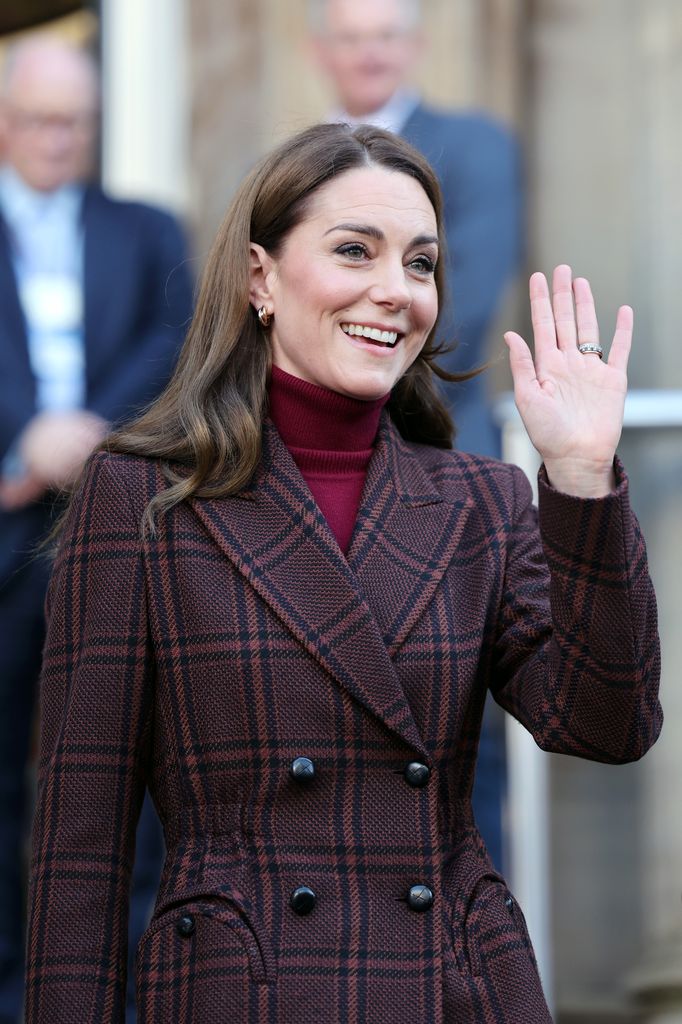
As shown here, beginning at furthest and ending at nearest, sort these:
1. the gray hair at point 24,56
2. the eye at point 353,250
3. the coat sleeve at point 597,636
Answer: the gray hair at point 24,56
the eye at point 353,250
the coat sleeve at point 597,636

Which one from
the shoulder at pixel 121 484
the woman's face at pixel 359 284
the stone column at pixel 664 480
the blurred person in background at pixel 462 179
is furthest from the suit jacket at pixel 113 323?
the shoulder at pixel 121 484

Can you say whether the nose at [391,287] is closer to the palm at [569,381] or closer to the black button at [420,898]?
the palm at [569,381]

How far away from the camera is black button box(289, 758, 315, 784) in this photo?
2578mm

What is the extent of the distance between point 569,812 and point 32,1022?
8.14 feet

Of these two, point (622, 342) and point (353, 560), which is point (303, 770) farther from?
point (622, 342)

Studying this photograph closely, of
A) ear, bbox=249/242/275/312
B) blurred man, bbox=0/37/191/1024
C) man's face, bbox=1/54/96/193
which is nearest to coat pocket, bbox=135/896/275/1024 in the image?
ear, bbox=249/242/275/312

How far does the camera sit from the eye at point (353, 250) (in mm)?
2848

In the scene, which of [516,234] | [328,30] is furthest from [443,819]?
[328,30]

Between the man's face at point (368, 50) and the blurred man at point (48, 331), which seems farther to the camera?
the man's face at point (368, 50)

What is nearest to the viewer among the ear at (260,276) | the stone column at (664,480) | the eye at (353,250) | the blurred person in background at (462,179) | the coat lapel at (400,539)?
the coat lapel at (400,539)

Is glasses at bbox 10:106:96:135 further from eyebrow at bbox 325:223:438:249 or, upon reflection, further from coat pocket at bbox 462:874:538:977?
coat pocket at bbox 462:874:538:977

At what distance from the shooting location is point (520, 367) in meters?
2.62

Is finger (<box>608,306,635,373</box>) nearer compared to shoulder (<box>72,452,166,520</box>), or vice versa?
finger (<box>608,306,635,373</box>)

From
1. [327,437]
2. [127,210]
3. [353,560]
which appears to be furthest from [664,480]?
[353,560]
